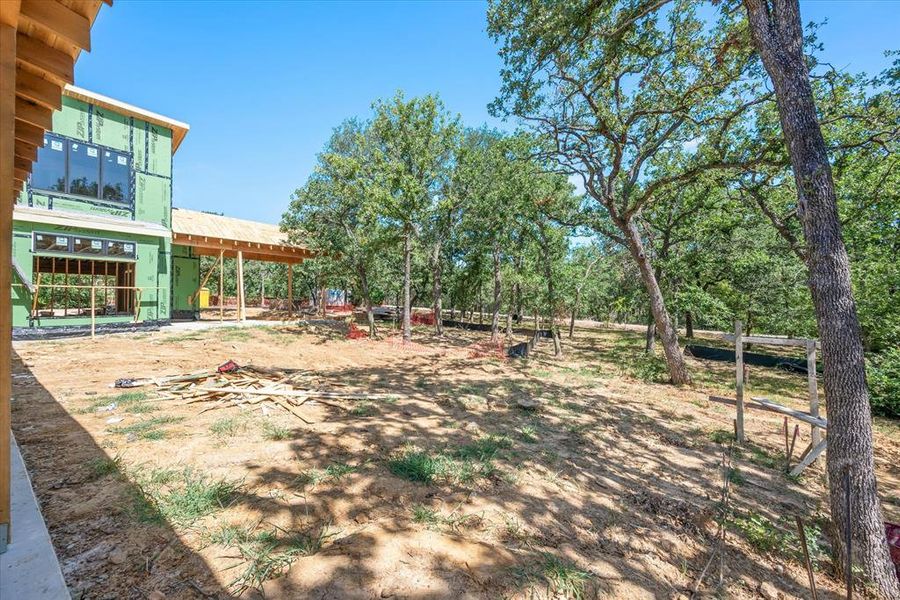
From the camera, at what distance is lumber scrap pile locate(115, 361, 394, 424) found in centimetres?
634

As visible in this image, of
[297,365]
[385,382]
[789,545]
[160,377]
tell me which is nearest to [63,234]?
[160,377]

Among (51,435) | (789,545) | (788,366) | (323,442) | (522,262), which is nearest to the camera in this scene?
(789,545)

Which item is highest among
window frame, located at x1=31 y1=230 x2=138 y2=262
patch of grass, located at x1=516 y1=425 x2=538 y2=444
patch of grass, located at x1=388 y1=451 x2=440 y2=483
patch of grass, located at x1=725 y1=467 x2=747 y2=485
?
window frame, located at x1=31 y1=230 x2=138 y2=262

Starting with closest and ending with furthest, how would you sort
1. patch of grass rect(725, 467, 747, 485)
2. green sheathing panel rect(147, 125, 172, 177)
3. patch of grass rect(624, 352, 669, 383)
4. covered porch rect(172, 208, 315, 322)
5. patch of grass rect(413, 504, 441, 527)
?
patch of grass rect(413, 504, 441, 527) → patch of grass rect(725, 467, 747, 485) → patch of grass rect(624, 352, 669, 383) → green sheathing panel rect(147, 125, 172, 177) → covered porch rect(172, 208, 315, 322)

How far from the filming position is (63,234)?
11719 mm

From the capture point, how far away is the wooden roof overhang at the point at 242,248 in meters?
14.9

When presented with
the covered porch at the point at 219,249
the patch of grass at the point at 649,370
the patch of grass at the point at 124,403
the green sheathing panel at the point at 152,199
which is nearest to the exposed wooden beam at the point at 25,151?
the patch of grass at the point at 124,403

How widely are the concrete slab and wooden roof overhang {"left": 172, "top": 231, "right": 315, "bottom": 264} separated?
14807mm

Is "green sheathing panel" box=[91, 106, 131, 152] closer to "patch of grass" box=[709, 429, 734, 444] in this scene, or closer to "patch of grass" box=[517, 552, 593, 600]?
"patch of grass" box=[517, 552, 593, 600]

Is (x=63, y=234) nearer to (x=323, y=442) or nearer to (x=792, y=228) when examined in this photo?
(x=323, y=442)

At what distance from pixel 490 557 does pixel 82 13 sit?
4.61 meters

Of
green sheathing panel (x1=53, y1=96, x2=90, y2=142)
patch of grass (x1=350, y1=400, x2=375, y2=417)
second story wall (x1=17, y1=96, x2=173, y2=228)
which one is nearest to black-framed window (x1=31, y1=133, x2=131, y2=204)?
second story wall (x1=17, y1=96, x2=173, y2=228)

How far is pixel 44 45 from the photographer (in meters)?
2.41

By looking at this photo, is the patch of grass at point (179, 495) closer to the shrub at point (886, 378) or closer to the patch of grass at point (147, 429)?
the patch of grass at point (147, 429)
